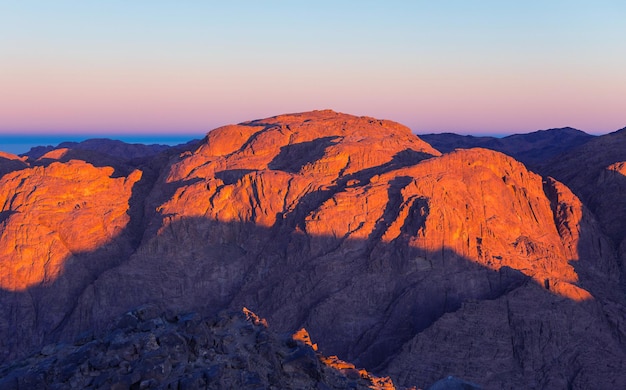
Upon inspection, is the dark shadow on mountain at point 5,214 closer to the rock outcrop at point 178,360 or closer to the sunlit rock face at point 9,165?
the sunlit rock face at point 9,165

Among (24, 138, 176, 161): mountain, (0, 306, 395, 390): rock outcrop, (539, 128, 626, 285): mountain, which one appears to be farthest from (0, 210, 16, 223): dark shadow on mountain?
(24, 138, 176, 161): mountain

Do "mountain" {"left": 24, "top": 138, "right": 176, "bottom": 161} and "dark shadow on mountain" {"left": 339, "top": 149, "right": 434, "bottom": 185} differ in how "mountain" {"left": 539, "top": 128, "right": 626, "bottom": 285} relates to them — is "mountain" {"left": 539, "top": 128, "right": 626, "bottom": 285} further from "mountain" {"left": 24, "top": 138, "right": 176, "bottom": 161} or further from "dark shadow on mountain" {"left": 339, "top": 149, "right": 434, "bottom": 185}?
"mountain" {"left": 24, "top": 138, "right": 176, "bottom": 161}

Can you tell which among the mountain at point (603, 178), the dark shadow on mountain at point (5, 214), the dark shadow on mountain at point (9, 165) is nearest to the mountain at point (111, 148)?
the dark shadow on mountain at point (9, 165)

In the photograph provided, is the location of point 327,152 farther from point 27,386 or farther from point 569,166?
point 27,386

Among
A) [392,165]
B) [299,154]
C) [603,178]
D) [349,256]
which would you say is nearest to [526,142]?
[603,178]

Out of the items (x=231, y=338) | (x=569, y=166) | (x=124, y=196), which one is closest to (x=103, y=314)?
(x=124, y=196)

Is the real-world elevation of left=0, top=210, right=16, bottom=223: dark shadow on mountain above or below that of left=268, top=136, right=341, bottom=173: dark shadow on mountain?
below
